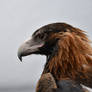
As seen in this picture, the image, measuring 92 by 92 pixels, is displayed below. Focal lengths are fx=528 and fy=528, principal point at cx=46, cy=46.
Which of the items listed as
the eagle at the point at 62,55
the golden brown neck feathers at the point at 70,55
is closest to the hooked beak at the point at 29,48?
the eagle at the point at 62,55

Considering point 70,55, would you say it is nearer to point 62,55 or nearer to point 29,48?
point 62,55

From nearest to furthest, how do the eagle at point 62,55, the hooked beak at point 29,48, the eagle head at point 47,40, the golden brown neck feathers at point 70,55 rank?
1. the eagle at point 62,55
2. the golden brown neck feathers at point 70,55
3. the eagle head at point 47,40
4. the hooked beak at point 29,48

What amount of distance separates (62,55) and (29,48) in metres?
0.62

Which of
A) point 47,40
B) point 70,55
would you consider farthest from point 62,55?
point 47,40

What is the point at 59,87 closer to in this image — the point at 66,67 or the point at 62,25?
the point at 66,67

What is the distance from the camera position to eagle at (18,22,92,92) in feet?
24.2

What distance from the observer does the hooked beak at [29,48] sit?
8005mm

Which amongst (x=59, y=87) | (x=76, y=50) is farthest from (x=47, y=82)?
(x=76, y=50)

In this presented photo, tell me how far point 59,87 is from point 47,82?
188 millimetres

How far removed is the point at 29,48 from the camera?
26.4 feet

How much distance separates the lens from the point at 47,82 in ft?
24.4

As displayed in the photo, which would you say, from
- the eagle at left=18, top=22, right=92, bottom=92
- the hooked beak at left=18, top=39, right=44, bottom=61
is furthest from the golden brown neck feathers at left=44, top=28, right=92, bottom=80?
the hooked beak at left=18, top=39, right=44, bottom=61

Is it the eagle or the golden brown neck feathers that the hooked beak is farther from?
the golden brown neck feathers

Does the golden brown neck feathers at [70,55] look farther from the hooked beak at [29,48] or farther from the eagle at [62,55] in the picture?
the hooked beak at [29,48]
